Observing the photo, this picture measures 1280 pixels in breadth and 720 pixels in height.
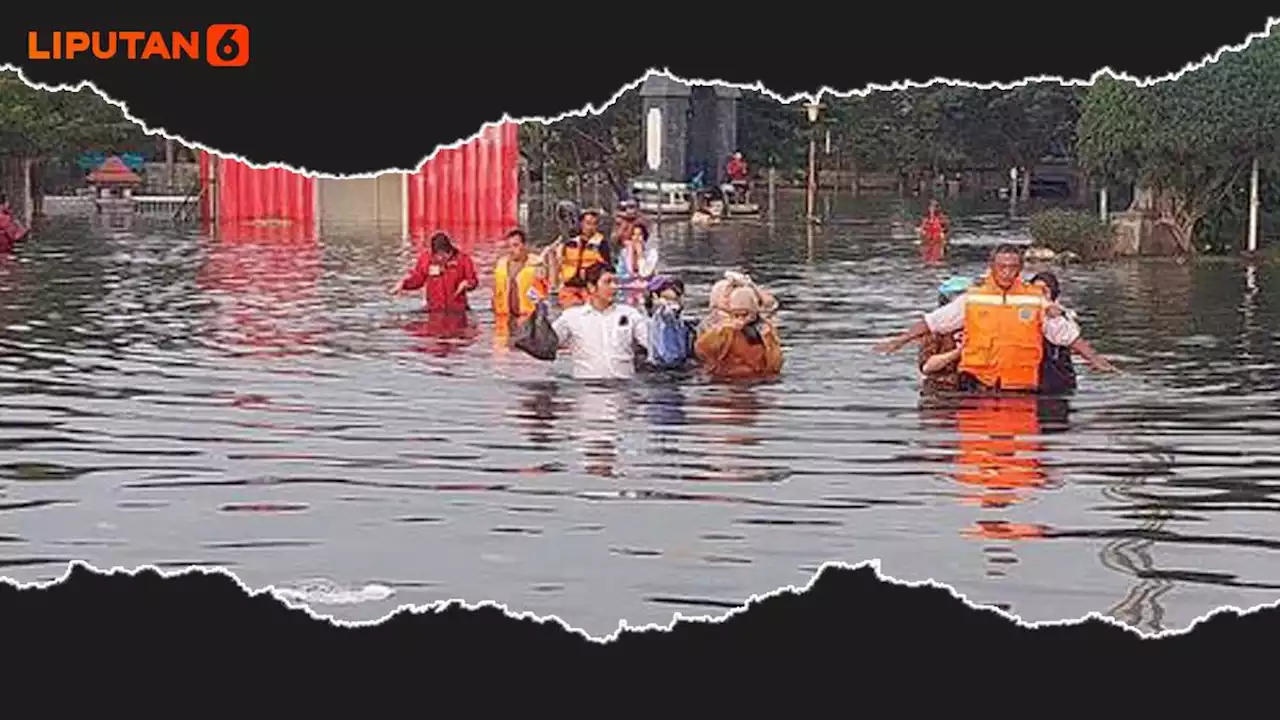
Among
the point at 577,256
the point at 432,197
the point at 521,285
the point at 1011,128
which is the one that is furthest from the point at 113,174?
the point at 577,256

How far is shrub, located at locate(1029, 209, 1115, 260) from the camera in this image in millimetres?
35094

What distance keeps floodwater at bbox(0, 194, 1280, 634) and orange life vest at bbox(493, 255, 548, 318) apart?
0.53 metres

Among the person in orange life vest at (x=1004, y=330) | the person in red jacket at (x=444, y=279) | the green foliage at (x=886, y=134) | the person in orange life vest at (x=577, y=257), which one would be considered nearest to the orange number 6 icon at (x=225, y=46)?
the person in orange life vest at (x=1004, y=330)

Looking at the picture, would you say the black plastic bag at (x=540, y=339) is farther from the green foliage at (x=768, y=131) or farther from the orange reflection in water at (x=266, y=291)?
the green foliage at (x=768, y=131)

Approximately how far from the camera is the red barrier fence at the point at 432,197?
160 feet

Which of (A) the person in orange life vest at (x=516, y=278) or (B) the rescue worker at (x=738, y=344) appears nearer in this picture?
(B) the rescue worker at (x=738, y=344)

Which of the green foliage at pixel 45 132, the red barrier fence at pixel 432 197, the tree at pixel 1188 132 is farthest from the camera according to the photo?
the red barrier fence at pixel 432 197

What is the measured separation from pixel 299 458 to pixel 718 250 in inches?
1093

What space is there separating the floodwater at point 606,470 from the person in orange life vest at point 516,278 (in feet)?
1.66

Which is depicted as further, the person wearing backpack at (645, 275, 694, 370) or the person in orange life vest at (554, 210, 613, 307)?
the person in orange life vest at (554, 210, 613, 307)

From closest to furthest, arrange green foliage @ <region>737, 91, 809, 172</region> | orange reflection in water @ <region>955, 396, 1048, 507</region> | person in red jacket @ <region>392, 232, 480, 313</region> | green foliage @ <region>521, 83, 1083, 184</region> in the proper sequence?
orange reflection in water @ <region>955, 396, 1048, 507</region> → person in red jacket @ <region>392, 232, 480, 313</region> → green foliage @ <region>521, 83, 1083, 184</region> → green foliage @ <region>737, 91, 809, 172</region>

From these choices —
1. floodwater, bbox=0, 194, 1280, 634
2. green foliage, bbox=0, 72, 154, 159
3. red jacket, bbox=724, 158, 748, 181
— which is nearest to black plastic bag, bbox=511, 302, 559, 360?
floodwater, bbox=0, 194, 1280, 634

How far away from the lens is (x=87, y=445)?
1184 centimetres

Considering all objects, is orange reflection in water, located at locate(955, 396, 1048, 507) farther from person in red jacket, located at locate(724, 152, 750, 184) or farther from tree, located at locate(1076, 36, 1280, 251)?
person in red jacket, located at locate(724, 152, 750, 184)
